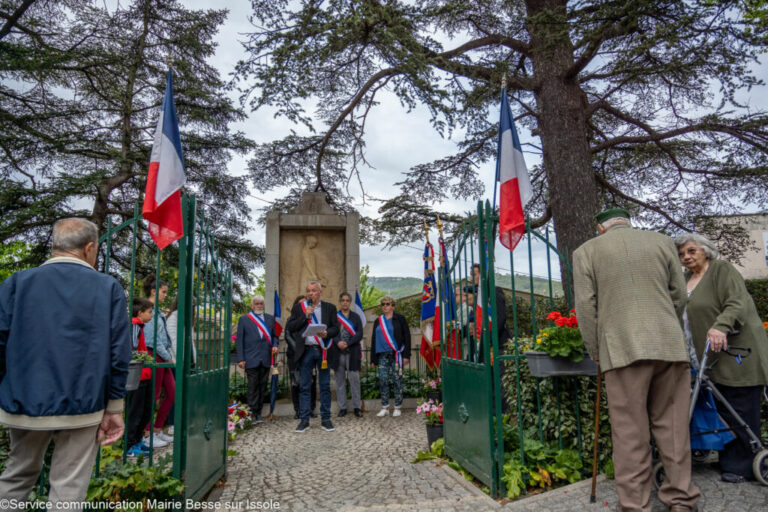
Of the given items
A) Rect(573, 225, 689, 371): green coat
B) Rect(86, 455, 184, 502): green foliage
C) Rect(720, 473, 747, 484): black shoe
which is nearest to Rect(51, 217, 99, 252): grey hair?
Rect(86, 455, 184, 502): green foliage

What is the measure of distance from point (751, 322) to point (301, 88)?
7.41 meters

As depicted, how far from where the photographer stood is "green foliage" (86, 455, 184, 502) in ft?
11.1

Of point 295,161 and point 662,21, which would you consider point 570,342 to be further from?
point 295,161

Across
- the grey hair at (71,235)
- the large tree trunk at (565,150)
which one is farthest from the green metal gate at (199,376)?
the large tree trunk at (565,150)

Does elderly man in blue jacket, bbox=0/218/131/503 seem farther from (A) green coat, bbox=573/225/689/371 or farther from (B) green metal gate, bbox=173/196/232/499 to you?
(A) green coat, bbox=573/225/689/371

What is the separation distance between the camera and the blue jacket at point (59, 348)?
2.68 meters

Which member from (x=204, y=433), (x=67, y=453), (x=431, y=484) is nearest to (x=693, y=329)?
(x=431, y=484)

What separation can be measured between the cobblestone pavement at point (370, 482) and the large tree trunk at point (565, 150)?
4474mm

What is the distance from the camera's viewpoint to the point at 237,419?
759cm

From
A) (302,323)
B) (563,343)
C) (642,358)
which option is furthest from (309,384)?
(642,358)

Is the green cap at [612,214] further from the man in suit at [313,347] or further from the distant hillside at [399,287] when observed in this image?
the distant hillside at [399,287]

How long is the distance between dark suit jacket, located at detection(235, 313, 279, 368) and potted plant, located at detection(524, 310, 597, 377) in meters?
5.37

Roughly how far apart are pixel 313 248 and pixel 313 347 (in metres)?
5.15

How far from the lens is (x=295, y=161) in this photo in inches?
538
